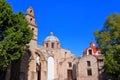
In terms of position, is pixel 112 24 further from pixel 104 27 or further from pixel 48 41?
pixel 48 41

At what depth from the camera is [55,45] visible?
72.5m

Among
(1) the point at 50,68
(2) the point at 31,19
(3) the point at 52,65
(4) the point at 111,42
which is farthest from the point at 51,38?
(4) the point at 111,42

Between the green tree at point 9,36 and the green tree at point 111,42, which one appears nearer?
the green tree at point 9,36

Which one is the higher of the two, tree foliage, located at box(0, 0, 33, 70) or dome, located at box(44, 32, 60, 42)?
dome, located at box(44, 32, 60, 42)

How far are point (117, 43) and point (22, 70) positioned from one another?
17202 mm

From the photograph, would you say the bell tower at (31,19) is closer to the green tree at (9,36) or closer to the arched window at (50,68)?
the arched window at (50,68)

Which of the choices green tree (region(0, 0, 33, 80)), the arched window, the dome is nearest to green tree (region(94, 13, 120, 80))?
green tree (region(0, 0, 33, 80))

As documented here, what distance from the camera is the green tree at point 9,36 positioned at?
26.4 metres

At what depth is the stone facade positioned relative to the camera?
4328cm

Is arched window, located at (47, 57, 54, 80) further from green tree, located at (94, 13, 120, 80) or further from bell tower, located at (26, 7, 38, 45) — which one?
green tree, located at (94, 13, 120, 80)

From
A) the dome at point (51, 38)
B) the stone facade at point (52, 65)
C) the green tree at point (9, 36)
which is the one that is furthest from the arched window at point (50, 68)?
the green tree at point (9, 36)

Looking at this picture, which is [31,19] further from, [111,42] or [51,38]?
[51,38]

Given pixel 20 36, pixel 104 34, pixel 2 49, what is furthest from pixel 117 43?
pixel 2 49

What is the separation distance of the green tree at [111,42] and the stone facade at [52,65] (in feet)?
44.7
